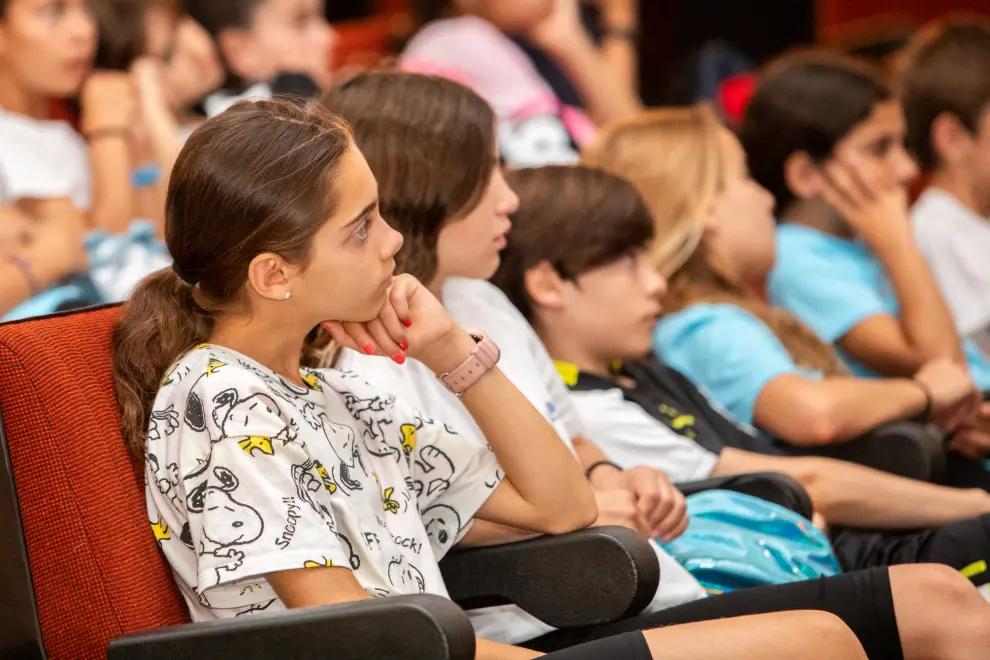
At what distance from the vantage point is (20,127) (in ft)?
8.71

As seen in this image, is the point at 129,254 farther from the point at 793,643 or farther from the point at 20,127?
the point at 793,643

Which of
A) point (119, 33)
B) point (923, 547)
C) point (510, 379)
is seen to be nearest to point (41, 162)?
point (119, 33)

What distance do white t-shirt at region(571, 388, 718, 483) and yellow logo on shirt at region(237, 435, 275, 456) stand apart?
0.80m

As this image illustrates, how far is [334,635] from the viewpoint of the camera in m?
1.11

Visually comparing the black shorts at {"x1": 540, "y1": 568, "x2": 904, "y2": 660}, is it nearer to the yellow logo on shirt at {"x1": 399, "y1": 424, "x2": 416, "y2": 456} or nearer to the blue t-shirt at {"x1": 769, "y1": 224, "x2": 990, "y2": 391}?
the yellow logo on shirt at {"x1": 399, "y1": 424, "x2": 416, "y2": 456}

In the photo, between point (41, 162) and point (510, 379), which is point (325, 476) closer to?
point (510, 379)

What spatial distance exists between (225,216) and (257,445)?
9.5 inches

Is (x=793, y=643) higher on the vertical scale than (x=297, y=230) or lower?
lower

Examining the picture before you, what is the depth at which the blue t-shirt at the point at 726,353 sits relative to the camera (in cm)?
221

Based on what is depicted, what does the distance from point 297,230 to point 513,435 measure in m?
0.35

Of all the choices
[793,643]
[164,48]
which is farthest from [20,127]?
[793,643]

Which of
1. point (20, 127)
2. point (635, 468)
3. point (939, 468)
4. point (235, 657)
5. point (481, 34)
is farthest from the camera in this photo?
point (481, 34)

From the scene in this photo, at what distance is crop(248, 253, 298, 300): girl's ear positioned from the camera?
130cm

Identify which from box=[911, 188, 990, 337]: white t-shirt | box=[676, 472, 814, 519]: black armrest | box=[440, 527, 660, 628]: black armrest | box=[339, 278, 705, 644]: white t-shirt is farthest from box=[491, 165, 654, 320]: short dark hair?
box=[911, 188, 990, 337]: white t-shirt
